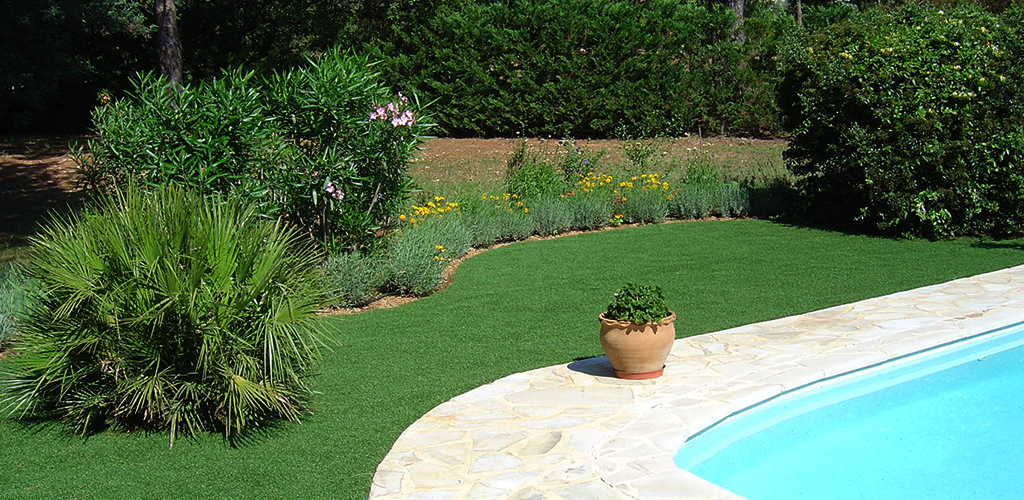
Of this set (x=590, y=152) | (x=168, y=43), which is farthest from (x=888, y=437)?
(x=168, y=43)

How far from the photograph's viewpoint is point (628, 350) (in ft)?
19.0

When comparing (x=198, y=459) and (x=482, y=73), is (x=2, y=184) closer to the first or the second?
(x=482, y=73)

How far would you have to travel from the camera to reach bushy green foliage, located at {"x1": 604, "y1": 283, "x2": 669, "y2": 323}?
226 inches

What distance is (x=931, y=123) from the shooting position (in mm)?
10875

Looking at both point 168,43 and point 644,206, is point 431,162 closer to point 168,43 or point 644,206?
point 644,206

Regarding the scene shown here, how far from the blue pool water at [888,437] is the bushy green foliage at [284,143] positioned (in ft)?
14.9

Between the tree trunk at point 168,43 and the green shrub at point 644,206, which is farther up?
the tree trunk at point 168,43

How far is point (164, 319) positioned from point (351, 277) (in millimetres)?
3344

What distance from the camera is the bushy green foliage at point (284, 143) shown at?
756 cm

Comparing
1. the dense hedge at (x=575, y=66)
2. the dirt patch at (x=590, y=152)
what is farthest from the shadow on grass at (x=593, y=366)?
the dense hedge at (x=575, y=66)

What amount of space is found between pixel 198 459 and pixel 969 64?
34.7ft

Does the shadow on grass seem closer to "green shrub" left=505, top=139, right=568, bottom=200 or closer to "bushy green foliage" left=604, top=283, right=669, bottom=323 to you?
"bushy green foliage" left=604, top=283, right=669, bottom=323

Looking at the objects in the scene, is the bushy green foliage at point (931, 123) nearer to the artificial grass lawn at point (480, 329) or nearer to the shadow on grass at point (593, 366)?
the artificial grass lawn at point (480, 329)

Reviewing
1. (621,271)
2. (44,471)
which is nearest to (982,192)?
(621,271)
